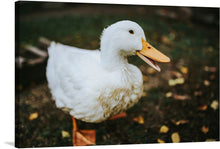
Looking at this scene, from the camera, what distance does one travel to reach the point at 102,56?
4.11 feet

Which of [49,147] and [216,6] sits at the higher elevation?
[216,6]

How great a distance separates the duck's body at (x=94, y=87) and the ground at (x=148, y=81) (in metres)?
0.35

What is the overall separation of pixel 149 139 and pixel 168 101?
0.40 metres

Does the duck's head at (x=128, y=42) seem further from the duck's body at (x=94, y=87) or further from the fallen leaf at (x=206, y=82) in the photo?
the fallen leaf at (x=206, y=82)

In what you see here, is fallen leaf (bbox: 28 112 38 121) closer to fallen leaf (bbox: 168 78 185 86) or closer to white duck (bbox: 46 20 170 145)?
white duck (bbox: 46 20 170 145)

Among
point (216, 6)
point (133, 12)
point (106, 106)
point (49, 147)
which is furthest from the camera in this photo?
point (133, 12)

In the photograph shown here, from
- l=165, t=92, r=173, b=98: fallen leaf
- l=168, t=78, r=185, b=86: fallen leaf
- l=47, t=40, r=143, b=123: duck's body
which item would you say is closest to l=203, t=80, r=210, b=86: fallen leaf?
l=168, t=78, r=185, b=86: fallen leaf

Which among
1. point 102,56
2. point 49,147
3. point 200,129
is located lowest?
point 49,147

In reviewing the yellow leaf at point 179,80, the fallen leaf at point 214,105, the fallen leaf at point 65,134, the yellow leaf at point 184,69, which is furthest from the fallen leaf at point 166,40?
the fallen leaf at point 65,134

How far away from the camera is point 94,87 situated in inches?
48.6

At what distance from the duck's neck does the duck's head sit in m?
0.01

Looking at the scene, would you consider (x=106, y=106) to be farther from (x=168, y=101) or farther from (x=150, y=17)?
(x=150, y=17)

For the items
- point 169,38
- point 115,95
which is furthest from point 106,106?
point 169,38

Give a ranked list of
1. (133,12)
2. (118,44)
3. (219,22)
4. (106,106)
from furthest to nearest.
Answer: (133,12) < (219,22) < (106,106) < (118,44)
